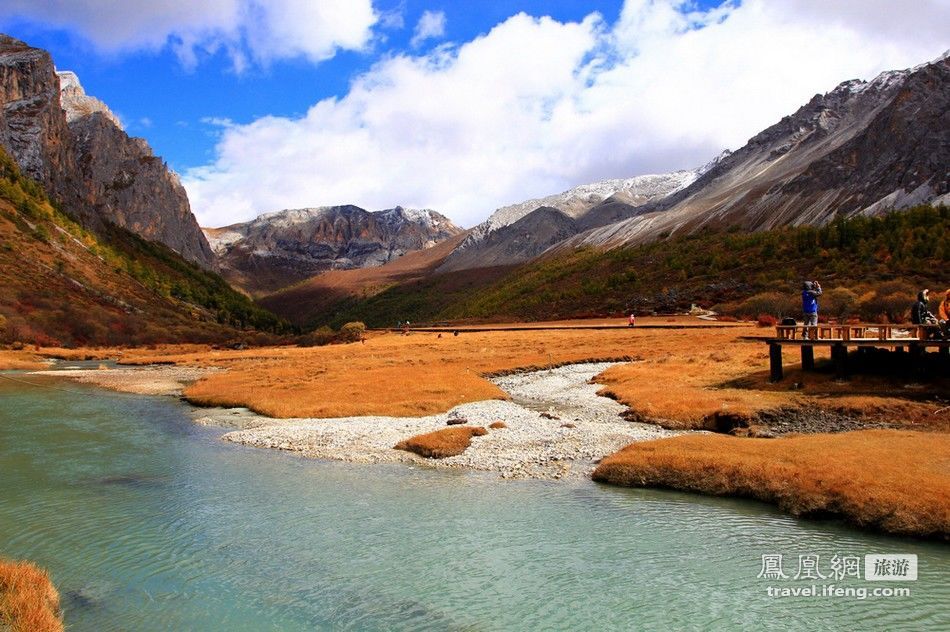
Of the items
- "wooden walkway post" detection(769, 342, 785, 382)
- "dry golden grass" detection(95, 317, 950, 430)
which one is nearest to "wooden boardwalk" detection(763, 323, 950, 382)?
"wooden walkway post" detection(769, 342, 785, 382)

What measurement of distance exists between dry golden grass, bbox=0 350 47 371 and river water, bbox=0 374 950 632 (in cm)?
5346

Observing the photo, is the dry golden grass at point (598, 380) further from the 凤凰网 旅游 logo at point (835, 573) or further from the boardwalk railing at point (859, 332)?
the 凤凰网 旅游 logo at point (835, 573)

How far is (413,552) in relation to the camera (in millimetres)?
15758

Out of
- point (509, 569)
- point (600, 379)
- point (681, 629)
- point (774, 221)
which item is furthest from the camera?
point (774, 221)

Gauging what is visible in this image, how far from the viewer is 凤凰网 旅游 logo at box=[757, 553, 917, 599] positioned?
13234mm

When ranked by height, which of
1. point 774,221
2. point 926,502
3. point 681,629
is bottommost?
point 681,629

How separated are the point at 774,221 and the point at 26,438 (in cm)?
15474

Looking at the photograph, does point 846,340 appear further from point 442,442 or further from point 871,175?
point 871,175

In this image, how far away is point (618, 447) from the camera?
2484 centimetres

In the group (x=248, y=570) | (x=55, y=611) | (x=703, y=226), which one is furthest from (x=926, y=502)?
(x=703, y=226)

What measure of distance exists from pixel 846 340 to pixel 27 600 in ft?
106

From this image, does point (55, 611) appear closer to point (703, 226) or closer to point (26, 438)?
point (26, 438)

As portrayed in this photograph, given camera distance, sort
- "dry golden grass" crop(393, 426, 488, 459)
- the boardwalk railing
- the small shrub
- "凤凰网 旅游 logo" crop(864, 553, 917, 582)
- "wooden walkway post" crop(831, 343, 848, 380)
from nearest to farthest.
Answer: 1. "凤凰网 旅游 logo" crop(864, 553, 917, 582)
2. "dry golden grass" crop(393, 426, 488, 459)
3. the boardwalk railing
4. "wooden walkway post" crop(831, 343, 848, 380)
5. the small shrub

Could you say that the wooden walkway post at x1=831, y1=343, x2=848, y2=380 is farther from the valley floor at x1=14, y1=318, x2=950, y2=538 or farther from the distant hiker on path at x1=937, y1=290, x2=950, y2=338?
the distant hiker on path at x1=937, y1=290, x2=950, y2=338
